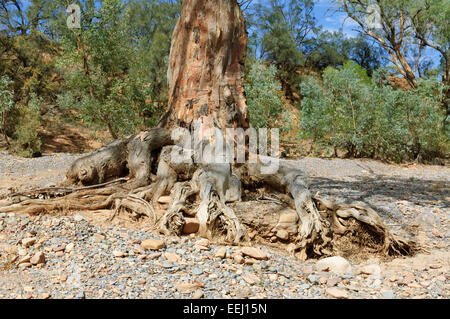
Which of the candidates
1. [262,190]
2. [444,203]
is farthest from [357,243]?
[444,203]

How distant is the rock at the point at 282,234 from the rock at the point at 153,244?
1224 millimetres

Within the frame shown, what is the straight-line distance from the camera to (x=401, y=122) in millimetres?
11977

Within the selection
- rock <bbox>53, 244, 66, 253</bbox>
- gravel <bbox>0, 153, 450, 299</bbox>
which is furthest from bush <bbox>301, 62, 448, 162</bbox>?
rock <bbox>53, 244, 66, 253</bbox>

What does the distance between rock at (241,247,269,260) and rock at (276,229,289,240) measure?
0.48 meters

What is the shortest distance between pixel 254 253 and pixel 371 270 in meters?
1.06

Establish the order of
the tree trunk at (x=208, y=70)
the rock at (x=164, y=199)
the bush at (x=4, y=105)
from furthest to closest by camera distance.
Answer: the bush at (x=4, y=105) → the tree trunk at (x=208, y=70) → the rock at (x=164, y=199)

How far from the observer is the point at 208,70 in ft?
17.3

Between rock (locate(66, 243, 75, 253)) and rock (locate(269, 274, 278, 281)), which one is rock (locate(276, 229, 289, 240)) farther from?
rock (locate(66, 243, 75, 253))

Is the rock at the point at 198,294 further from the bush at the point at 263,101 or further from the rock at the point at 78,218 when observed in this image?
the bush at the point at 263,101

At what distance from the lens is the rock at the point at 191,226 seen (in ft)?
12.2

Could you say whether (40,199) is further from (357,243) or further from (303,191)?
(357,243)

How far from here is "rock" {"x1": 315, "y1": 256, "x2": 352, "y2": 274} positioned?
3352mm

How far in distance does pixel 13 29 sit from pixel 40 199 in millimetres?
16367

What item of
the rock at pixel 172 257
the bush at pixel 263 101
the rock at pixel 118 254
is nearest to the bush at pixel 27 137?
the bush at pixel 263 101
